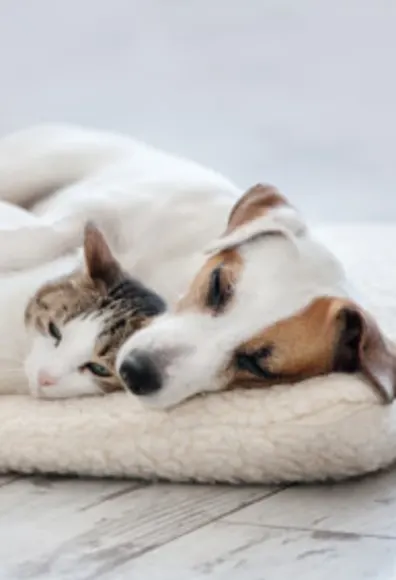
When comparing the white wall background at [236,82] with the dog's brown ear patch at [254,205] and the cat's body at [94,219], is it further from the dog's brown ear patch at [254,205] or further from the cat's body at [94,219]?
the dog's brown ear patch at [254,205]

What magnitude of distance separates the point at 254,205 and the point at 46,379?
0.36m

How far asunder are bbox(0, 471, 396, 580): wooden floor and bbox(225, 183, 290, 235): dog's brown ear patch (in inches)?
14.5

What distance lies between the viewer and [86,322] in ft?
5.60

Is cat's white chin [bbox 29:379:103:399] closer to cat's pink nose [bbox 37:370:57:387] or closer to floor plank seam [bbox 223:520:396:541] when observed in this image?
cat's pink nose [bbox 37:370:57:387]

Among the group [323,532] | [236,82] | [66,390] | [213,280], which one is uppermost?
[236,82]

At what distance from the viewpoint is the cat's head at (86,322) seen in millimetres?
1683

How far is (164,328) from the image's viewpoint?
62.4 inches

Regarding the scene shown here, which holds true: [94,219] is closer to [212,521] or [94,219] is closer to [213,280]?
[213,280]

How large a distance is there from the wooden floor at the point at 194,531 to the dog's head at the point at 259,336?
126 mm

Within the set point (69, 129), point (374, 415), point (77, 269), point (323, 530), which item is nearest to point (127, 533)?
point (323, 530)

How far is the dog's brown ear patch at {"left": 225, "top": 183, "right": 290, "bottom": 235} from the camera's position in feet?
5.66

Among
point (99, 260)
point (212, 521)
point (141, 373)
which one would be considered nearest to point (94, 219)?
point (99, 260)

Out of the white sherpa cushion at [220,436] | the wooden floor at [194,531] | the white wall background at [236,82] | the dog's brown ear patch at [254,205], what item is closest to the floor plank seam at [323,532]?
the wooden floor at [194,531]

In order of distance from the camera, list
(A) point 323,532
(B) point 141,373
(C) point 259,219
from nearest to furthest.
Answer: (A) point 323,532 → (B) point 141,373 → (C) point 259,219
